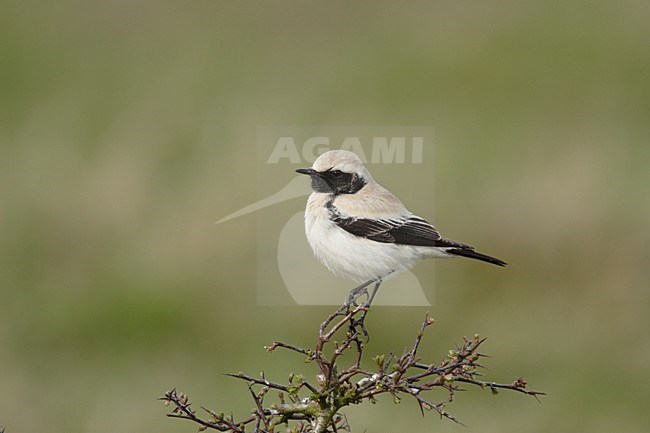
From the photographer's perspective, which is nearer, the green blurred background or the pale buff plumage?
the pale buff plumage

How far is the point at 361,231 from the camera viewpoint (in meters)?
4.34

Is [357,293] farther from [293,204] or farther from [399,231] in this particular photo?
[293,204]

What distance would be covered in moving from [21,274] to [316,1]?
7.77 meters

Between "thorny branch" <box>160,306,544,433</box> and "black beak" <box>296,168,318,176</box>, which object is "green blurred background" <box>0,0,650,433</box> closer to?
"black beak" <box>296,168,318,176</box>

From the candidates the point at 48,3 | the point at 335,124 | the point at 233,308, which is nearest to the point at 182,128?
the point at 335,124

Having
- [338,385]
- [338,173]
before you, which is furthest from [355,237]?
[338,385]

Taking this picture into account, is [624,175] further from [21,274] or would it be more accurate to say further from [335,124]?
[21,274]

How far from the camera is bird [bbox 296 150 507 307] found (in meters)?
4.24

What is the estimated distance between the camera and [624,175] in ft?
39.3

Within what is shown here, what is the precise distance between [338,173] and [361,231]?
28cm

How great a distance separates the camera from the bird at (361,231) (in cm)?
424

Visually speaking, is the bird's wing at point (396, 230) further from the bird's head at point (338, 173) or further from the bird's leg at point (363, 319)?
the bird's leg at point (363, 319)

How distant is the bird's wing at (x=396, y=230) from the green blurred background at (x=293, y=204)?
406 centimetres
